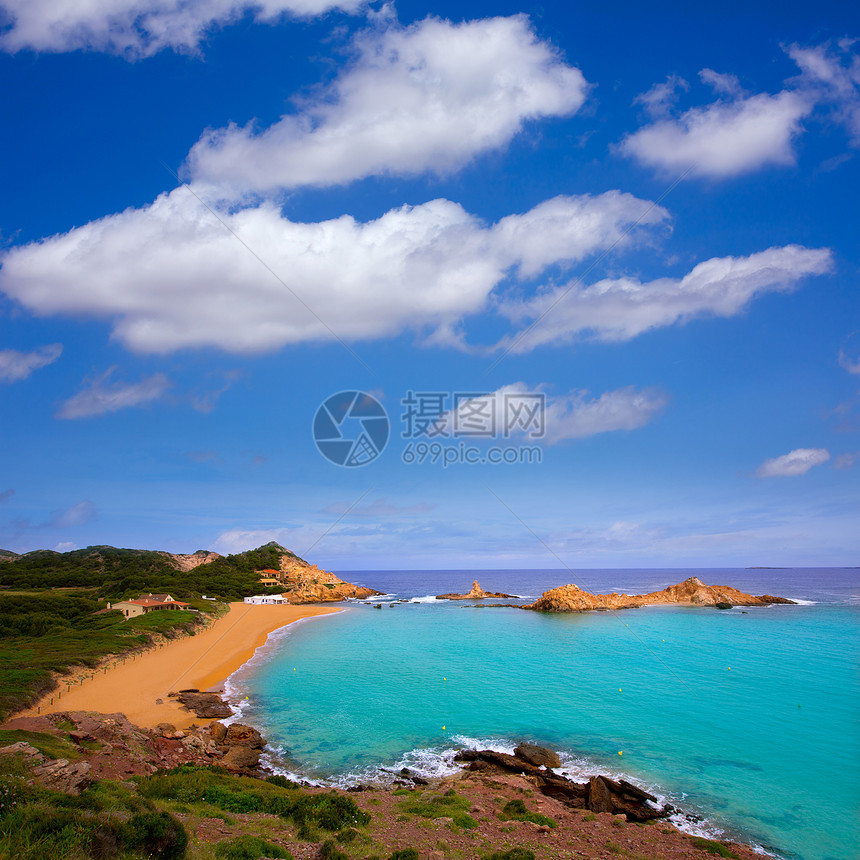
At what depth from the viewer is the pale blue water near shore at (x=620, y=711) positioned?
17453 millimetres

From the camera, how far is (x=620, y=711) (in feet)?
85.8

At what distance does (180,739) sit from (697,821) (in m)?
18.5

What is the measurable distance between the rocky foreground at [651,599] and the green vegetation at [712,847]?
62532 mm

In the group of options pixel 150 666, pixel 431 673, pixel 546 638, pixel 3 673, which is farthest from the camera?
pixel 546 638

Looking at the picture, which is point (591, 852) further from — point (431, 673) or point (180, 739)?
point (431, 673)

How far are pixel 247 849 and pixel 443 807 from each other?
22.1ft

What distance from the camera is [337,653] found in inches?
1655

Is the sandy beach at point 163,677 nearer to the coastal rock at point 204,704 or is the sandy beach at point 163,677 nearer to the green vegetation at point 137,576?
the coastal rock at point 204,704

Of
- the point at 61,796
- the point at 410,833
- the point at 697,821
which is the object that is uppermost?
the point at 61,796

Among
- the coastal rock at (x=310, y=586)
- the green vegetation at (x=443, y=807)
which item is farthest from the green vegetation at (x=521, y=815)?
the coastal rock at (x=310, y=586)

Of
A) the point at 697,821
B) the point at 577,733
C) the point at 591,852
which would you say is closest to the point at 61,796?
the point at 591,852

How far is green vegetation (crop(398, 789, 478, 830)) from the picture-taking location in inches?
543

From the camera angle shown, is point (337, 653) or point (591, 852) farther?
point (337, 653)

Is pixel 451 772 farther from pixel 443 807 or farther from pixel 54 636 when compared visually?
pixel 54 636
